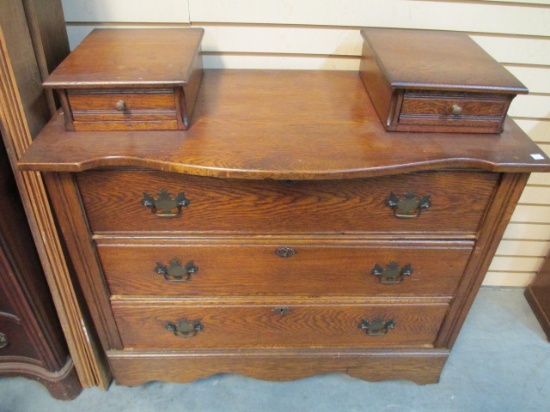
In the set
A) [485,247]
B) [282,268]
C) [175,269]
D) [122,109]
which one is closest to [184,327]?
[175,269]

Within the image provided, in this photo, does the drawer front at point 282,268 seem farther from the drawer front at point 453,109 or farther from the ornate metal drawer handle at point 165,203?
the drawer front at point 453,109

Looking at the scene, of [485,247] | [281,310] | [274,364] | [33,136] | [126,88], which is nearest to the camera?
[126,88]

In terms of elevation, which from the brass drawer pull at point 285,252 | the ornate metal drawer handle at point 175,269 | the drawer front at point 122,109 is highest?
the drawer front at point 122,109

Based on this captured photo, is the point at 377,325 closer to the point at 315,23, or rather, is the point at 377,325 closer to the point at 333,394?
the point at 333,394

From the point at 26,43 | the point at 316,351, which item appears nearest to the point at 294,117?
the point at 26,43

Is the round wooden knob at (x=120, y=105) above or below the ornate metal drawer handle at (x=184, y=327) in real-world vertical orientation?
above

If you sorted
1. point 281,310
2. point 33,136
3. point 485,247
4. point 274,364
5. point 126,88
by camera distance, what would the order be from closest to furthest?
point 126,88 < point 33,136 < point 485,247 < point 281,310 < point 274,364

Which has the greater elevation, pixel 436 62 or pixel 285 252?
pixel 436 62

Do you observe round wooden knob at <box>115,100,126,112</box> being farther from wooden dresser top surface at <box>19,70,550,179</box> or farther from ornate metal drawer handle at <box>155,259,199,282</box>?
ornate metal drawer handle at <box>155,259,199,282</box>

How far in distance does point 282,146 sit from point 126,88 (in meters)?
0.41

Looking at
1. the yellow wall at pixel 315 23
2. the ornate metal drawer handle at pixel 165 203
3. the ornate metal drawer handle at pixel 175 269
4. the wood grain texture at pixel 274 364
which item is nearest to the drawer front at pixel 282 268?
the ornate metal drawer handle at pixel 175 269

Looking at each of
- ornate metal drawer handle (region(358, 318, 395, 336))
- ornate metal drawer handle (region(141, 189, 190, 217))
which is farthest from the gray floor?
ornate metal drawer handle (region(141, 189, 190, 217))

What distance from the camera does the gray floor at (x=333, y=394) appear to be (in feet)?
5.22

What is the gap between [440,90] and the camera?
1079mm
